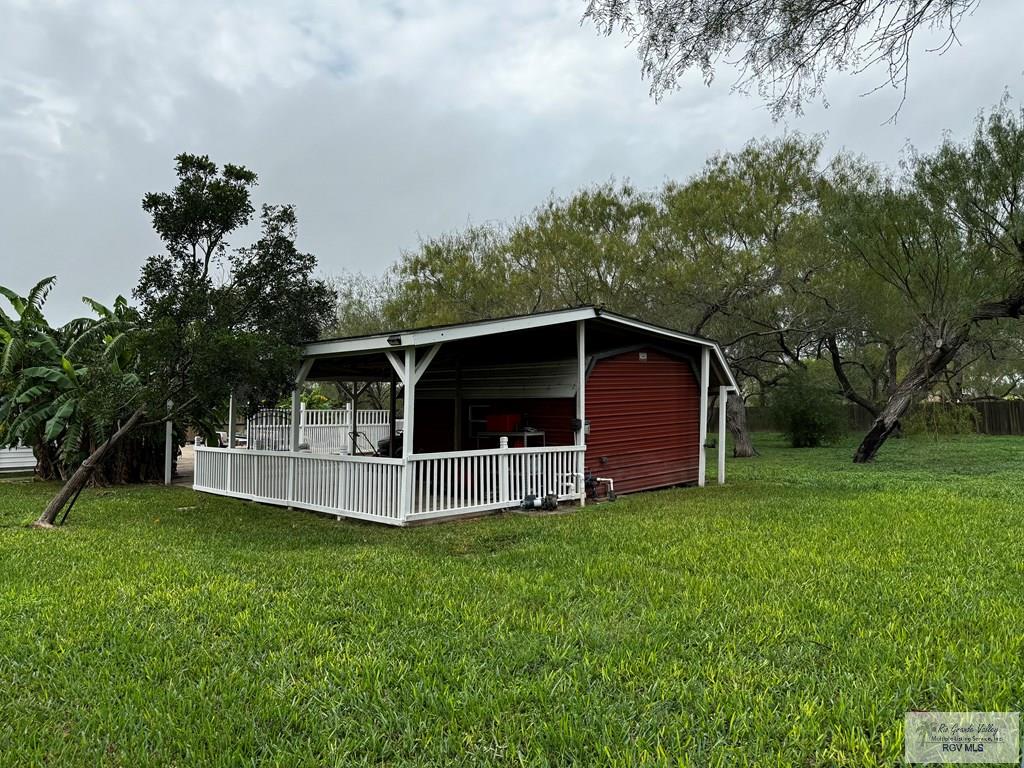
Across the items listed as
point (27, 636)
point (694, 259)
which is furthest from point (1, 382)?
point (694, 259)

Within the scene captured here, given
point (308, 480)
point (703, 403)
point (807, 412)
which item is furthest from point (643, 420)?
point (807, 412)

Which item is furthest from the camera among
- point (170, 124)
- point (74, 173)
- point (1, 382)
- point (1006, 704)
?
point (74, 173)

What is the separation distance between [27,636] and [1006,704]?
504 centimetres

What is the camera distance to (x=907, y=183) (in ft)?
49.6

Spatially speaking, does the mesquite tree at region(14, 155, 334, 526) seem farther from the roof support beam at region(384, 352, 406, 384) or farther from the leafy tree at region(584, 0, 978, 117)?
the leafy tree at region(584, 0, 978, 117)

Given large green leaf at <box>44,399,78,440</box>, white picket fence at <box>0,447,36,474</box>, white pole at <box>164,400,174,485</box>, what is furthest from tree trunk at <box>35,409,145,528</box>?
white picket fence at <box>0,447,36,474</box>

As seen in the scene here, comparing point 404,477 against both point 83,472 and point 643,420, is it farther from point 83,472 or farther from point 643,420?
point 643,420

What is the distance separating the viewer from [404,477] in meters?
7.50

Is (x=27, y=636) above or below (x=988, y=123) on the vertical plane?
below

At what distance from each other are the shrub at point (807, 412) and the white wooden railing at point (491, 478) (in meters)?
15.6

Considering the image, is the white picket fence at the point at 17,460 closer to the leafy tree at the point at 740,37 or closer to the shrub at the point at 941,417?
the leafy tree at the point at 740,37

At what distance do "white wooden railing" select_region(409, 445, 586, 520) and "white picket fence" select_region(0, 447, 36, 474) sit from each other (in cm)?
1061

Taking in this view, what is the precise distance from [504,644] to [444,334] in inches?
180

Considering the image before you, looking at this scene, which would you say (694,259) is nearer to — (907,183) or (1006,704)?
(907,183)
